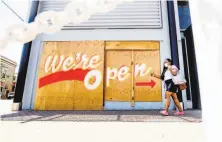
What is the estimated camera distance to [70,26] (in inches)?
309

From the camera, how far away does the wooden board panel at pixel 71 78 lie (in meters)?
7.24

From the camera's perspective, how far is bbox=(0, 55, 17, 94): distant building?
22250mm

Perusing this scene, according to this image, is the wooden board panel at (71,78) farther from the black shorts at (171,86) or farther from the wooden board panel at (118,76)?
the black shorts at (171,86)

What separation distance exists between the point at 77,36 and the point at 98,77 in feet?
6.01

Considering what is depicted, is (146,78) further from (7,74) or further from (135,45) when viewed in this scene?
(7,74)

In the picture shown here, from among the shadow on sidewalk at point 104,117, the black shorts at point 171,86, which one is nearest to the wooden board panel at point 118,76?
the shadow on sidewalk at point 104,117

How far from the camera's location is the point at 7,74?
78.4ft

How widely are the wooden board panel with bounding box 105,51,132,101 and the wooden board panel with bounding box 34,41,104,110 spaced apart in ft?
0.90

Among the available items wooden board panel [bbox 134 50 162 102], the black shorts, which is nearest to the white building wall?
wooden board panel [bbox 134 50 162 102]
